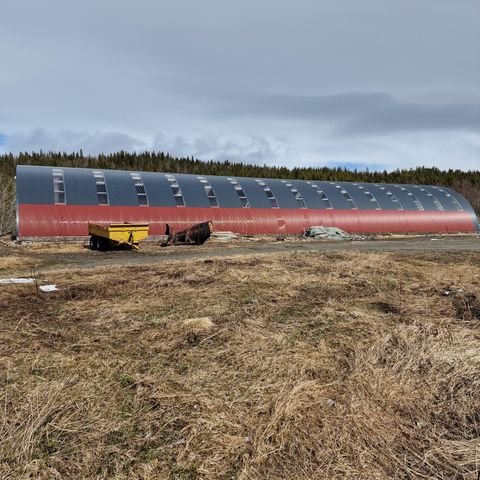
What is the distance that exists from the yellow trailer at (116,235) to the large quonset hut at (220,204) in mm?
5107

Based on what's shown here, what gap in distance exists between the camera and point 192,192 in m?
35.5

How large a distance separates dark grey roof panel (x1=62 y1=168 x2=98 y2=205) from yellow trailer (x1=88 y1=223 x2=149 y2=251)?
6.15m

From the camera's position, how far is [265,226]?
36.0 m

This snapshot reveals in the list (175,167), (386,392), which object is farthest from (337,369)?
(175,167)

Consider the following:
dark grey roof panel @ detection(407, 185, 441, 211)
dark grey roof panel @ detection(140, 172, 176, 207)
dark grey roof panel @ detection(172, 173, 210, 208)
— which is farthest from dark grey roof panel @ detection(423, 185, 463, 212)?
dark grey roof panel @ detection(140, 172, 176, 207)

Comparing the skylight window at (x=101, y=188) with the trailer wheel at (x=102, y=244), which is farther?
the skylight window at (x=101, y=188)

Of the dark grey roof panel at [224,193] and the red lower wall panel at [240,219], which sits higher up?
the dark grey roof panel at [224,193]

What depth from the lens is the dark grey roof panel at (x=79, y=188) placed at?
30625mm

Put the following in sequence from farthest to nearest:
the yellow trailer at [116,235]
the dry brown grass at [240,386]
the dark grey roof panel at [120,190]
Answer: the dark grey roof panel at [120,190] < the yellow trailer at [116,235] < the dry brown grass at [240,386]

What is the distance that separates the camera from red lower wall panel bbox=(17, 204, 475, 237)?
28.9 metres

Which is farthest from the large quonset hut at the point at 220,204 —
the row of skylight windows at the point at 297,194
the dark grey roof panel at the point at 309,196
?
the dark grey roof panel at the point at 309,196

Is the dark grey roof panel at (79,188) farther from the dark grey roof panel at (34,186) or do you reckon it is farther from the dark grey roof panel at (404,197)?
the dark grey roof panel at (404,197)

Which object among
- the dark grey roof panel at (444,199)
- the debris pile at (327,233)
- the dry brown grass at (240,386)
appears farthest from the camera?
the dark grey roof panel at (444,199)

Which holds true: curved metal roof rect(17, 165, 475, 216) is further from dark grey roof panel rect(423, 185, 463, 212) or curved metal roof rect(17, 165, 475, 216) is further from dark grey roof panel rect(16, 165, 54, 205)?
dark grey roof panel rect(423, 185, 463, 212)
